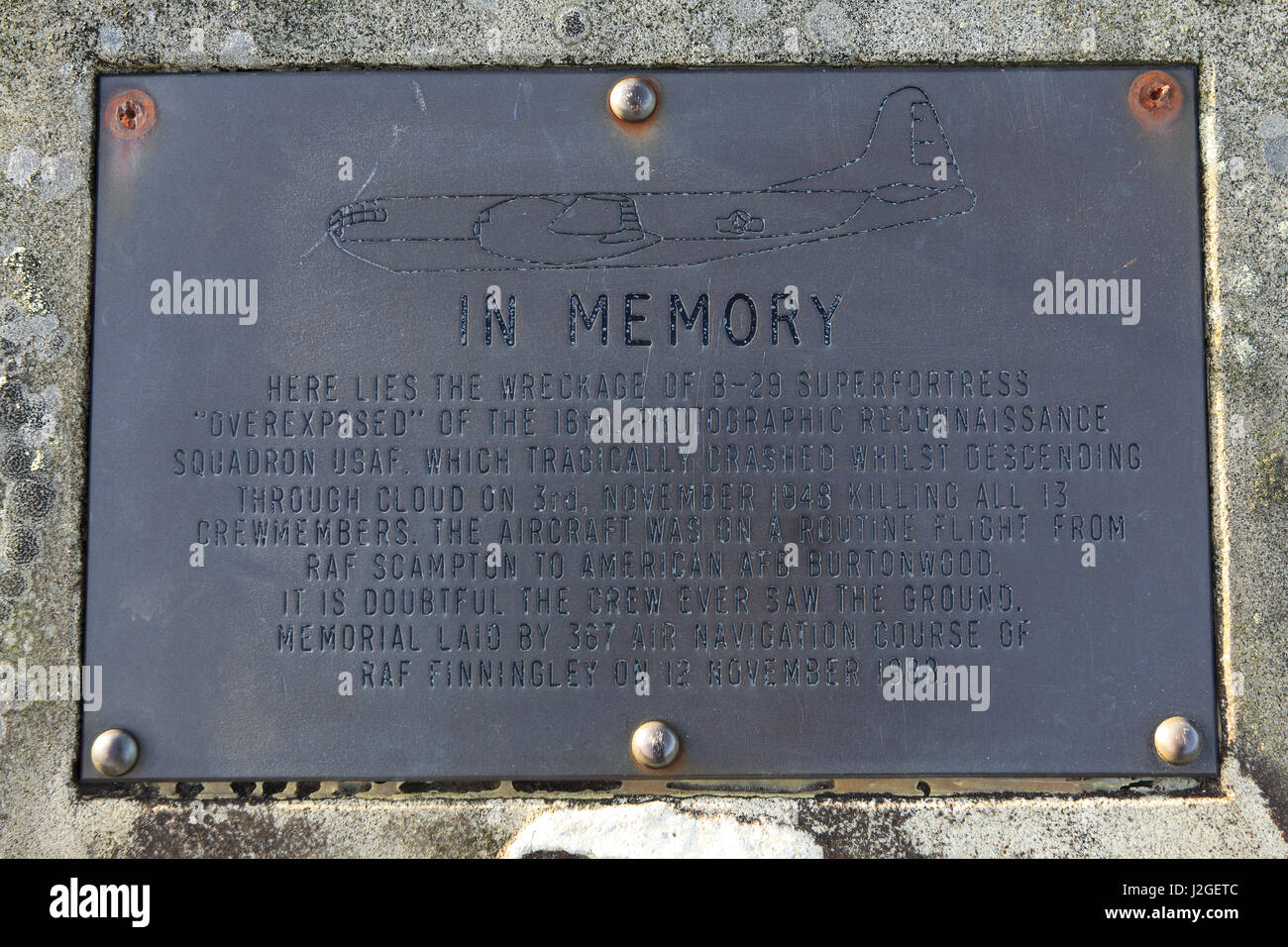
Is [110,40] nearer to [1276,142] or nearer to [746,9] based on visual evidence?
[746,9]

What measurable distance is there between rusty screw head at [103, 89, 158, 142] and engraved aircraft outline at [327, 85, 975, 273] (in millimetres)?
508

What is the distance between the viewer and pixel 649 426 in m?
2.08

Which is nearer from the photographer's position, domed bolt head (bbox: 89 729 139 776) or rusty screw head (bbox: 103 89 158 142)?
domed bolt head (bbox: 89 729 139 776)

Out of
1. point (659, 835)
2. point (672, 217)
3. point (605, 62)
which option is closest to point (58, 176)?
point (605, 62)

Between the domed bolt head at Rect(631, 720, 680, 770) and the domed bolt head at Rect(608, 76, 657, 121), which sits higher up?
the domed bolt head at Rect(608, 76, 657, 121)

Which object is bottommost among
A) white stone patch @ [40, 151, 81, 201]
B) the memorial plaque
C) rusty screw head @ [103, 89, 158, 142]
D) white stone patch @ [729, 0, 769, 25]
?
the memorial plaque

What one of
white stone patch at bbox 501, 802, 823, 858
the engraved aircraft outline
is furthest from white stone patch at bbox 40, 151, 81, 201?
white stone patch at bbox 501, 802, 823, 858

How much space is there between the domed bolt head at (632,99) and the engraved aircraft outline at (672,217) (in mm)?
185

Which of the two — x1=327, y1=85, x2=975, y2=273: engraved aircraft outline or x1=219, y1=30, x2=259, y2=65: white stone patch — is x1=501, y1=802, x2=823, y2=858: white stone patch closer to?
x1=327, y1=85, x2=975, y2=273: engraved aircraft outline

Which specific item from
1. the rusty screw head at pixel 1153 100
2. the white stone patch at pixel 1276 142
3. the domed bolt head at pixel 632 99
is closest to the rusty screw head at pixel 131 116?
the domed bolt head at pixel 632 99

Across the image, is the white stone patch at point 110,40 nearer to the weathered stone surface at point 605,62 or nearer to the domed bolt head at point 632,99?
the weathered stone surface at point 605,62

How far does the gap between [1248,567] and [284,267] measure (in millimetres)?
2391

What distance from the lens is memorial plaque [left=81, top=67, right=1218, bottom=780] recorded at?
204cm

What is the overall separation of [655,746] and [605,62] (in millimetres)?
1631
